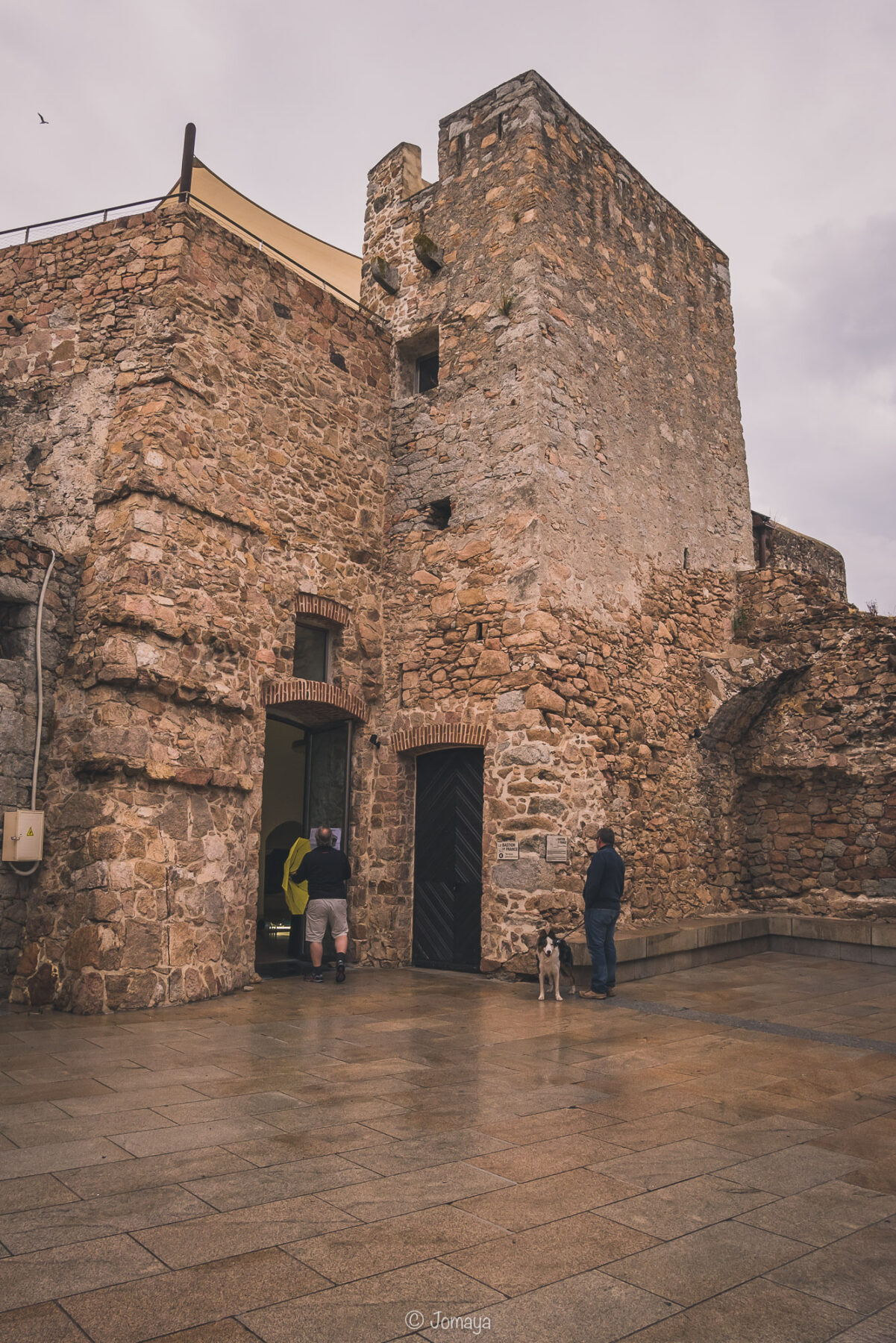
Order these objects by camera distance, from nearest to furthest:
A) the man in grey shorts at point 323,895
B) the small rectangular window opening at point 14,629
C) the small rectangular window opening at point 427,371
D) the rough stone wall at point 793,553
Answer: the small rectangular window opening at point 14,629
the man in grey shorts at point 323,895
the small rectangular window opening at point 427,371
the rough stone wall at point 793,553

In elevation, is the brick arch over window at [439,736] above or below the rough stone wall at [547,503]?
below

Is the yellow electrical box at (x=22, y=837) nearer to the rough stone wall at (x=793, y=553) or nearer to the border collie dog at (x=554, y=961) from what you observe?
the border collie dog at (x=554, y=961)

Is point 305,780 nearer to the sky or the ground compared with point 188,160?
nearer to the ground

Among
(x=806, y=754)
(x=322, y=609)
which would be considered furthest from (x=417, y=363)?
(x=806, y=754)

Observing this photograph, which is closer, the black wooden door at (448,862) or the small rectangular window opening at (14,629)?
the small rectangular window opening at (14,629)

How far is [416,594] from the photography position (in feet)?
30.9

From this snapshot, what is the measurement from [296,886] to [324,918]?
3.76ft

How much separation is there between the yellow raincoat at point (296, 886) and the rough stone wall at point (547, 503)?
102 centimetres

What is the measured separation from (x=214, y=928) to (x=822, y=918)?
6760mm

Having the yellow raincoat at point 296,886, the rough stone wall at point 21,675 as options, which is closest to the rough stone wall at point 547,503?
the yellow raincoat at point 296,886

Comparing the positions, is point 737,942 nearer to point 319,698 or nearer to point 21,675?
point 319,698

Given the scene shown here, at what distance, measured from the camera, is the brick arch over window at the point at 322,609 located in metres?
8.72

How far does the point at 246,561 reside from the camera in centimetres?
809

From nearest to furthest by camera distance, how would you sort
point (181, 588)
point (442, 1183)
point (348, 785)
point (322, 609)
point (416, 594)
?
point (442, 1183) → point (181, 588) → point (322, 609) → point (348, 785) → point (416, 594)
